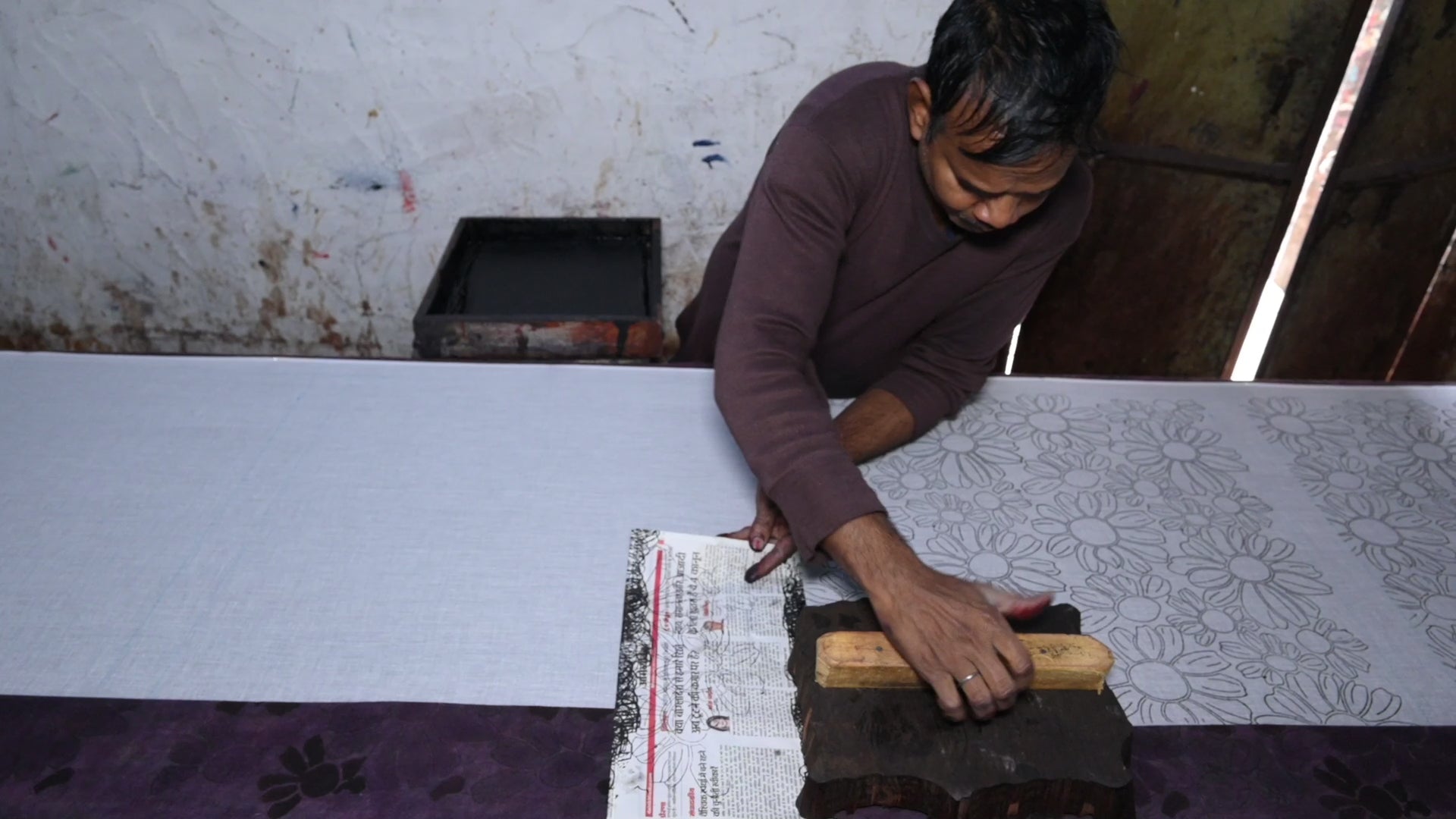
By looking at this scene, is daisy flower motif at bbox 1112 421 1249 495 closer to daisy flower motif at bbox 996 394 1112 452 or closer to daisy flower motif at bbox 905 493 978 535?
daisy flower motif at bbox 996 394 1112 452

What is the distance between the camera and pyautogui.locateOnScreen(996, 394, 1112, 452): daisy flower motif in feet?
4.85

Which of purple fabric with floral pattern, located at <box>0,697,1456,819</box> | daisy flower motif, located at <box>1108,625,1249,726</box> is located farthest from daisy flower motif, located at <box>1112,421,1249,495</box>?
purple fabric with floral pattern, located at <box>0,697,1456,819</box>

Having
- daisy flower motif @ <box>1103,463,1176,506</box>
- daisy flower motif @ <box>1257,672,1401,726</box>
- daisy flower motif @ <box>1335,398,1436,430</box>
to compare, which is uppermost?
daisy flower motif @ <box>1335,398,1436,430</box>

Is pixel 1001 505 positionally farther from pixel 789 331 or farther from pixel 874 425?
pixel 789 331

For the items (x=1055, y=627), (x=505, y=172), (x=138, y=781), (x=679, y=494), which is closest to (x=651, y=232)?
(x=505, y=172)

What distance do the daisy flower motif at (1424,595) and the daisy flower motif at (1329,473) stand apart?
0.17 metres

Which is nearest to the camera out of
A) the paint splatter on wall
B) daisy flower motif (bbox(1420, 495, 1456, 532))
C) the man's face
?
the man's face

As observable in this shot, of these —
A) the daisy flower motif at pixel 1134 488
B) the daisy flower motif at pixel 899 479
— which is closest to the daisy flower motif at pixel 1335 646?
the daisy flower motif at pixel 1134 488

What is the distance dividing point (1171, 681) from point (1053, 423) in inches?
19.8

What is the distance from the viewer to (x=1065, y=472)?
1414mm

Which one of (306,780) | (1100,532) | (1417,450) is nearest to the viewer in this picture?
(306,780)

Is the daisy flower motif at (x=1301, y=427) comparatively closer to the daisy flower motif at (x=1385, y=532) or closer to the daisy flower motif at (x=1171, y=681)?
the daisy flower motif at (x=1385, y=532)

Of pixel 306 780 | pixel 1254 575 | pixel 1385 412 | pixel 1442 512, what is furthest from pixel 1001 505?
pixel 306 780

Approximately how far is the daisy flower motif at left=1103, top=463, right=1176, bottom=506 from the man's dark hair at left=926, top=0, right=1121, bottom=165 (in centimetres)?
55
